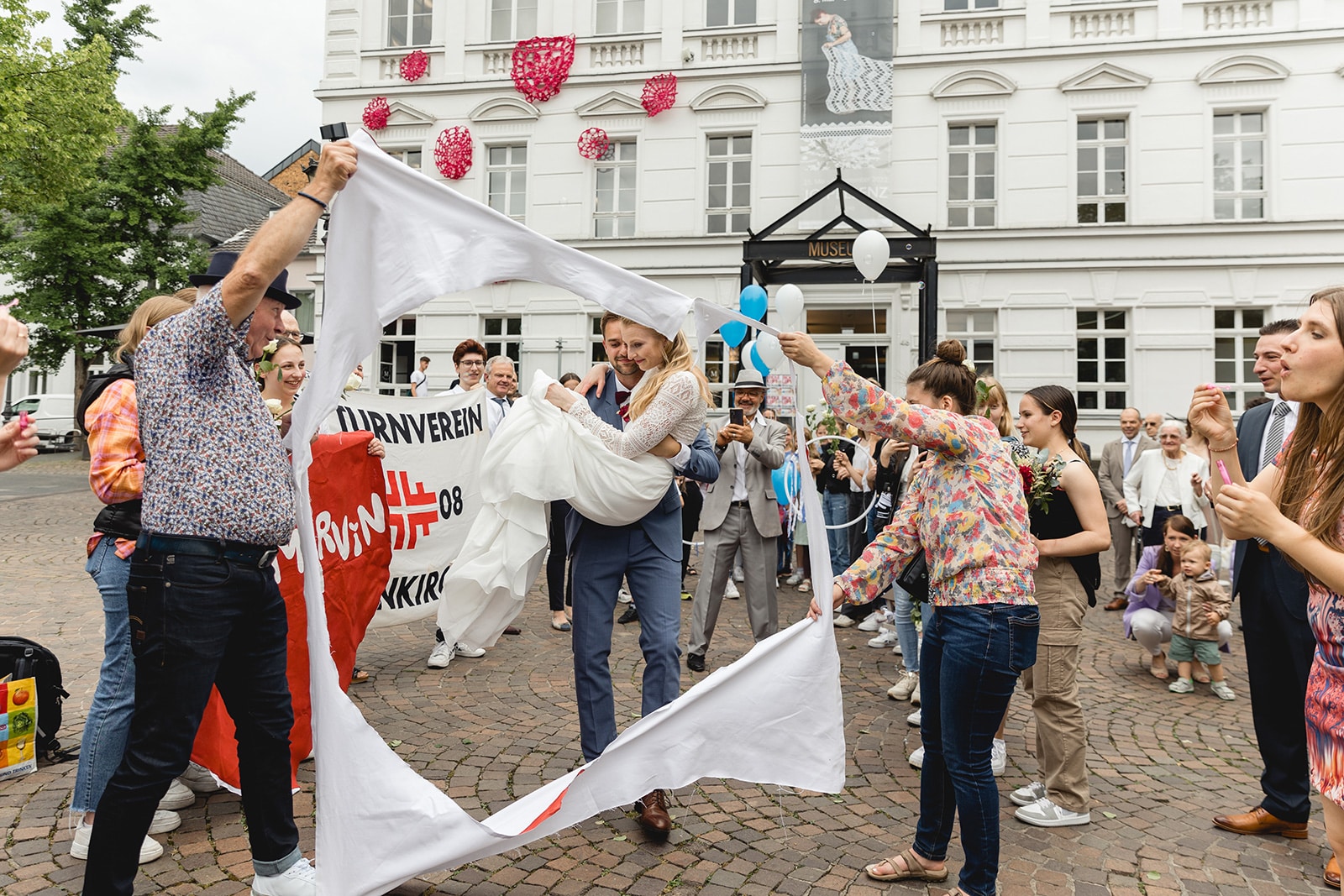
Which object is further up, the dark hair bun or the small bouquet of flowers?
the dark hair bun

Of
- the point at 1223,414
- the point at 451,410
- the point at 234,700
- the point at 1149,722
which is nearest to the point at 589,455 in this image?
the point at 234,700

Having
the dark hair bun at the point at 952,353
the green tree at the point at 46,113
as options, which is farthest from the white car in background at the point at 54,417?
the dark hair bun at the point at 952,353

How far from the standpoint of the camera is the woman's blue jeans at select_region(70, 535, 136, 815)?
3250 millimetres

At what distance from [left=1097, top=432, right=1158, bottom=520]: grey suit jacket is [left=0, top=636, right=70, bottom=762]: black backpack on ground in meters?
9.33

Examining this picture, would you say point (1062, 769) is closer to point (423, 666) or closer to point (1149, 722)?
point (1149, 722)

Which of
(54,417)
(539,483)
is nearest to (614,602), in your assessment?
(539,483)

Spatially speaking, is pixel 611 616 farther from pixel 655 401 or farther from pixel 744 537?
pixel 744 537

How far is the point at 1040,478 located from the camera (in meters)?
3.92

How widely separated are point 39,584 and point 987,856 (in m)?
8.97

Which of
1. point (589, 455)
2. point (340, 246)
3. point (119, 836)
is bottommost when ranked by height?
point (119, 836)

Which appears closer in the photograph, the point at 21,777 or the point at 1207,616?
the point at 21,777

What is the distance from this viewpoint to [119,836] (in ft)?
8.42

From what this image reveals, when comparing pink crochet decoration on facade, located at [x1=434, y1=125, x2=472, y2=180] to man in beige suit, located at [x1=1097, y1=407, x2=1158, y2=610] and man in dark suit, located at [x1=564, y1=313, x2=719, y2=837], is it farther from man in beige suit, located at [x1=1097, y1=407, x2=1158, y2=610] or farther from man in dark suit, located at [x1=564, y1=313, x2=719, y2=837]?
man in dark suit, located at [x1=564, y1=313, x2=719, y2=837]

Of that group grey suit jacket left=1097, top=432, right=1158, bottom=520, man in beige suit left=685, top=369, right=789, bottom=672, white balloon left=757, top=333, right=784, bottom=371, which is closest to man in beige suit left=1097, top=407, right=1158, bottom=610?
grey suit jacket left=1097, top=432, right=1158, bottom=520
